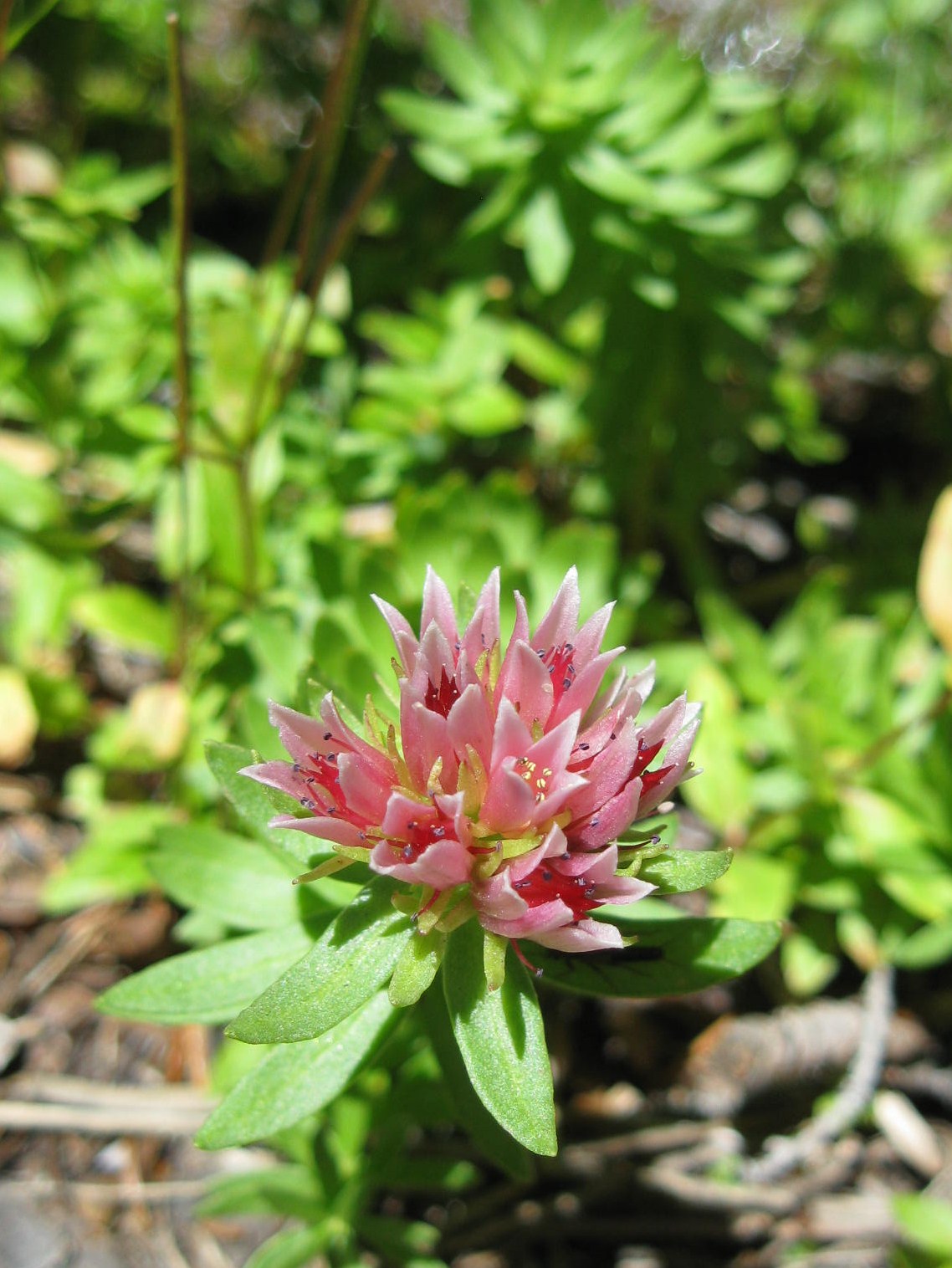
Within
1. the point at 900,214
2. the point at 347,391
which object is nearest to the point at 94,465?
the point at 347,391

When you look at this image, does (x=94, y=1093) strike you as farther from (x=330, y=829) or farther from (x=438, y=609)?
(x=438, y=609)

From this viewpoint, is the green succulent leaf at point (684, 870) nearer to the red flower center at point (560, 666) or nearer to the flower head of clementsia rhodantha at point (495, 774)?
the flower head of clementsia rhodantha at point (495, 774)

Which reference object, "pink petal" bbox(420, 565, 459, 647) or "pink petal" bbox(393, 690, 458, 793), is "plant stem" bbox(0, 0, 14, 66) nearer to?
"pink petal" bbox(420, 565, 459, 647)

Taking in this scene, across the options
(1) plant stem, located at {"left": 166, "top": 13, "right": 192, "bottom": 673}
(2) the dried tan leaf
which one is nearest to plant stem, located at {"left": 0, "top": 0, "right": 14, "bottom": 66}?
(1) plant stem, located at {"left": 166, "top": 13, "right": 192, "bottom": 673}

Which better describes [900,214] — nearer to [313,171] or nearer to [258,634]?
[313,171]

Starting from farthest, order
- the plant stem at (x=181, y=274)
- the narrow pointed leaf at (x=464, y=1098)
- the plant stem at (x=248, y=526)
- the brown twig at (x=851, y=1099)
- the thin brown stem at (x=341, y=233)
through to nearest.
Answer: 1. the brown twig at (x=851, y=1099)
2. the plant stem at (x=248, y=526)
3. the thin brown stem at (x=341, y=233)
4. the plant stem at (x=181, y=274)
5. the narrow pointed leaf at (x=464, y=1098)

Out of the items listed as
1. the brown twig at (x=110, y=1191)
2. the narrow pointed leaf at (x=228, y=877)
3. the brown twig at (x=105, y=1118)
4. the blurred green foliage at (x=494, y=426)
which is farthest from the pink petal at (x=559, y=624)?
the brown twig at (x=110, y=1191)

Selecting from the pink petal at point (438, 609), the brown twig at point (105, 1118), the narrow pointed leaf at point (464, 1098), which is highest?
the pink petal at point (438, 609)
